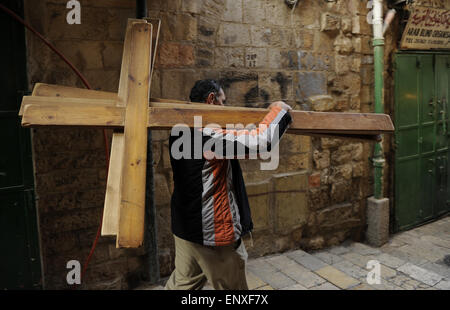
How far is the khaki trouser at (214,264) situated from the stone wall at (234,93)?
118 centimetres

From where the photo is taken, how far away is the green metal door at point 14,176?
2824 mm

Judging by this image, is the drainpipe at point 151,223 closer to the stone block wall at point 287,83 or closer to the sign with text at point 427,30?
the stone block wall at point 287,83

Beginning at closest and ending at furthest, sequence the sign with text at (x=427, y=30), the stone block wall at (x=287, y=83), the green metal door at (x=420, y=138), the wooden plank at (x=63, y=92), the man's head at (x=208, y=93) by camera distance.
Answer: the wooden plank at (x=63, y=92) → the man's head at (x=208, y=93) → the stone block wall at (x=287, y=83) → the sign with text at (x=427, y=30) → the green metal door at (x=420, y=138)

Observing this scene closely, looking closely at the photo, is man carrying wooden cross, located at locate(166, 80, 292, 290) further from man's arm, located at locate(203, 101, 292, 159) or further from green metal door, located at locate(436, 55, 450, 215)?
green metal door, located at locate(436, 55, 450, 215)

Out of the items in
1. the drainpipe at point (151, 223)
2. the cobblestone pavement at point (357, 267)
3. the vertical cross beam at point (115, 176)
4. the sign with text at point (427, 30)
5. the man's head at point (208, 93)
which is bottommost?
the cobblestone pavement at point (357, 267)

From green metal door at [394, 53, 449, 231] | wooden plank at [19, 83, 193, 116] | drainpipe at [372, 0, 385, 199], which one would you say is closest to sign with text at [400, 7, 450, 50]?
green metal door at [394, 53, 449, 231]

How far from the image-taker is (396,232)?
205 inches

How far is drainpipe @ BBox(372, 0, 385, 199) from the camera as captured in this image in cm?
447

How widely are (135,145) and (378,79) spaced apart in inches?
151

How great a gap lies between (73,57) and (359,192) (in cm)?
360

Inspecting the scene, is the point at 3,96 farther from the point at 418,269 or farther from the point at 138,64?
the point at 418,269

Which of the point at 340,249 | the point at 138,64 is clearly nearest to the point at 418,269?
Answer: the point at 340,249

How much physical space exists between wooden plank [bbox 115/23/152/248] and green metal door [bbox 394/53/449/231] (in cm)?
424

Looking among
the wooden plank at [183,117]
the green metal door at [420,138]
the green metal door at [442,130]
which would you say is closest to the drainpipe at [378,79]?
the green metal door at [420,138]
